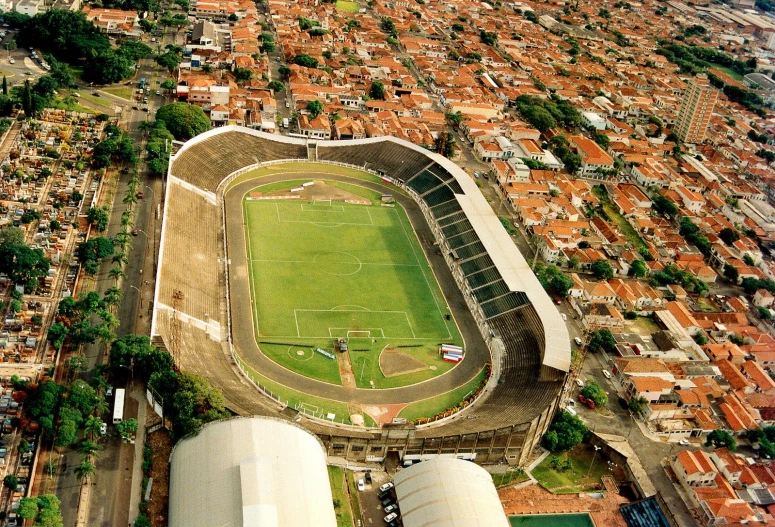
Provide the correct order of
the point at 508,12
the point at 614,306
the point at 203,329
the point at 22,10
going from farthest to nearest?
the point at 508,12 → the point at 22,10 → the point at 614,306 → the point at 203,329

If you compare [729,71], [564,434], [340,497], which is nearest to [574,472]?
[564,434]

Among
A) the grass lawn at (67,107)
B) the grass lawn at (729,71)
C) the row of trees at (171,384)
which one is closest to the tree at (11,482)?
the row of trees at (171,384)

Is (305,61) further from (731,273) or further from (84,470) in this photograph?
(84,470)

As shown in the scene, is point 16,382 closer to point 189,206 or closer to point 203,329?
point 203,329

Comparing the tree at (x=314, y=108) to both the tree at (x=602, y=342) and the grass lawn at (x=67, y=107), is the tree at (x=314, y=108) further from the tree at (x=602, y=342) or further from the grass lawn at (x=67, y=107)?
A: the tree at (x=602, y=342)

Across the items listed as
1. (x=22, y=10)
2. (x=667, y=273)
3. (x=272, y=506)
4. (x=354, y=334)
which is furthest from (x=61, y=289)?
(x=22, y=10)
